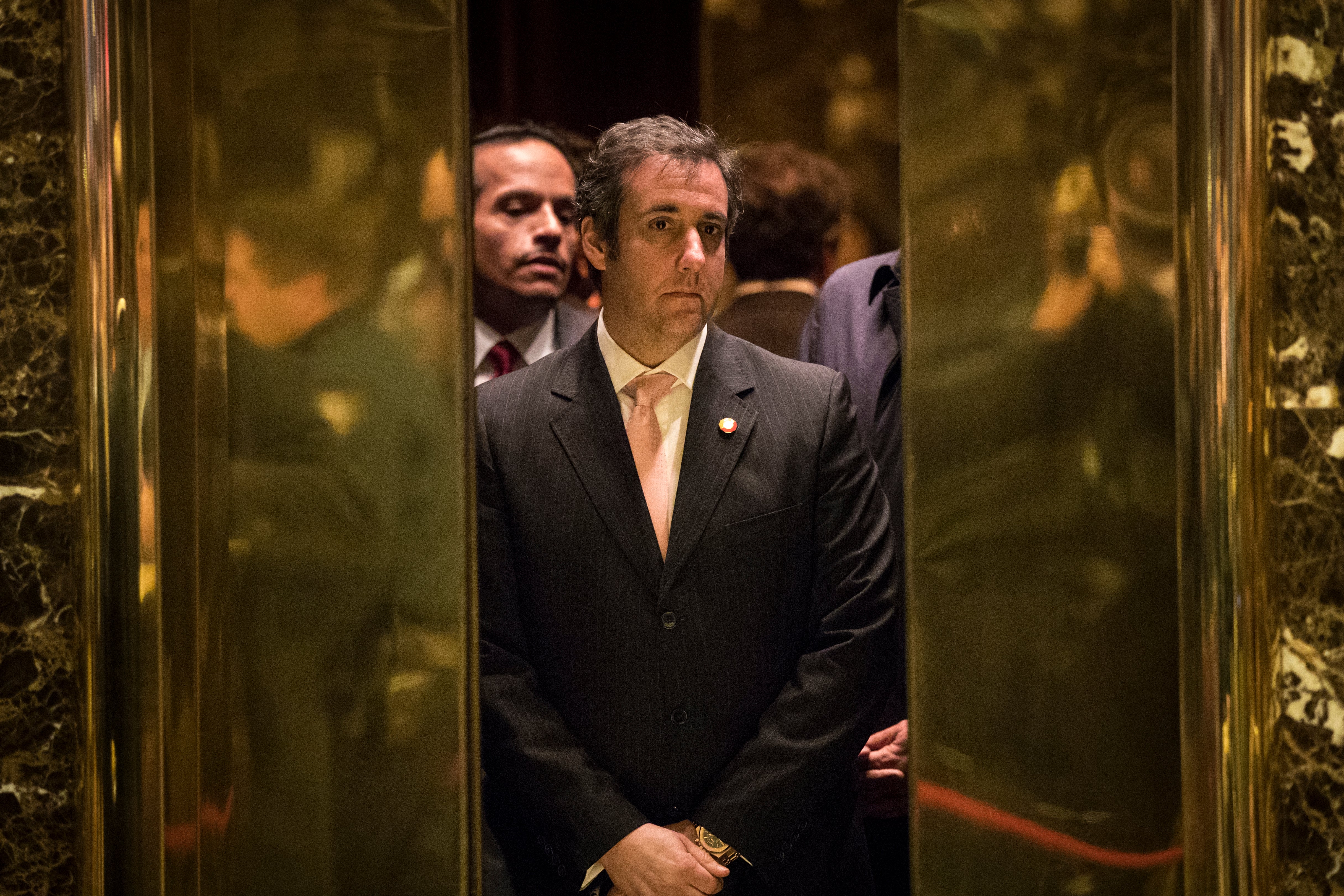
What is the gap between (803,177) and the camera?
2.12 metres

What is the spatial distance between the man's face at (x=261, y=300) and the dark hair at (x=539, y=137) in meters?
0.63

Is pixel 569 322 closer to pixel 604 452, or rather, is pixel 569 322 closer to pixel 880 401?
pixel 604 452

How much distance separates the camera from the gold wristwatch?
Result: 1.80 meters

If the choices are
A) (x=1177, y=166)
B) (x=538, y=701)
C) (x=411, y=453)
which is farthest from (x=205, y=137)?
(x=1177, y=166)

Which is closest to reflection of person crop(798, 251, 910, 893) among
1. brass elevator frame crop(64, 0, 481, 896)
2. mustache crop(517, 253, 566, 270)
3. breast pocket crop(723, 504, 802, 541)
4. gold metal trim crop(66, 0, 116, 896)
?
breast pocket crop(723, 504, 802, 541)

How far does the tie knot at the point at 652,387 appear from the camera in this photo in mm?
1975

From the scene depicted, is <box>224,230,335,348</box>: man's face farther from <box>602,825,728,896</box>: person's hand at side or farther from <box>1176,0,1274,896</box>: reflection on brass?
<box>1176,0,1274,896</box>: reflection on brass

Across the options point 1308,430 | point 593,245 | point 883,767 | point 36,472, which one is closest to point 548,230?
point 593,245

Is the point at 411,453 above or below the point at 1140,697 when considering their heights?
above

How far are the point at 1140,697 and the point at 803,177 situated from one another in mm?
1097

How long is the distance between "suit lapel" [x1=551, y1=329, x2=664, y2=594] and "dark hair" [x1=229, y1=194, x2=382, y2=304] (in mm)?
413

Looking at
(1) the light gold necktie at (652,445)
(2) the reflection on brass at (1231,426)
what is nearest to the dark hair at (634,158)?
(1) the light gold necktie at (652,445)

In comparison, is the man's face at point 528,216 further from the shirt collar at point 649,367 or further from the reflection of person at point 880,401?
the reflection of person at point 880,401

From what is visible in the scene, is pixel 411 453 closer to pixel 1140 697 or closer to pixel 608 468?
pixel 608 468
